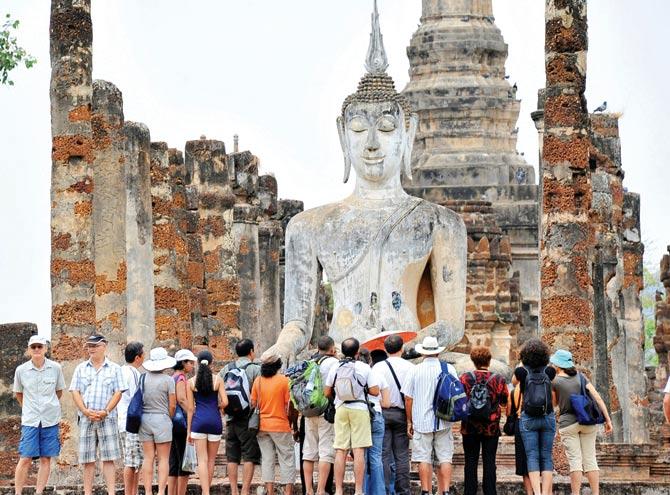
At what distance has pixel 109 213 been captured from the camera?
92.6 feet

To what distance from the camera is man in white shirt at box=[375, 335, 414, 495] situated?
72.5 feet

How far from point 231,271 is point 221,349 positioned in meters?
1.17

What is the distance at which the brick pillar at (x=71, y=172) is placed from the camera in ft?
85.3

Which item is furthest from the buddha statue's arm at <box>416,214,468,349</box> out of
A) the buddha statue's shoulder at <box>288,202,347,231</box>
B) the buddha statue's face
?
the buddha statue's shoulder at <box>288,202,347,231</box>

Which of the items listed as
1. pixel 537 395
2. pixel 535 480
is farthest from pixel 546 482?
pixel 537 395

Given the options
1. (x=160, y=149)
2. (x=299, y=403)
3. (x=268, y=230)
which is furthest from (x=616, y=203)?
(x=299, y=403)

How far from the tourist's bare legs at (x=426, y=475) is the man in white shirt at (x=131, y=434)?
7.85 ft

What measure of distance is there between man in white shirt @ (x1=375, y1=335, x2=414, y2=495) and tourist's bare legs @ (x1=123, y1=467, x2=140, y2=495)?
84.1 inches

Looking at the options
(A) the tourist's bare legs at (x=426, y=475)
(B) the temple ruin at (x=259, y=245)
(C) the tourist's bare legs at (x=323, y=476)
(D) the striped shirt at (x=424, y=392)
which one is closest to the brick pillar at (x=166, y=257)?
(B) the temple ruin at (x=259, y=245)

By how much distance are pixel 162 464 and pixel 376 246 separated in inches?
165

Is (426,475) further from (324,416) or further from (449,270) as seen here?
(449,270)

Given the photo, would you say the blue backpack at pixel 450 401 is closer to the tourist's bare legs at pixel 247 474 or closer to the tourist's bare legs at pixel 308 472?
the tourist's bare legs at pixel 308 472

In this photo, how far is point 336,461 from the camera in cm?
2184

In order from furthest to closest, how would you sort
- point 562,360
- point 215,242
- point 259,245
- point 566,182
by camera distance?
point 259,245 < point 215,242 < point 566,182 < point 562,360
